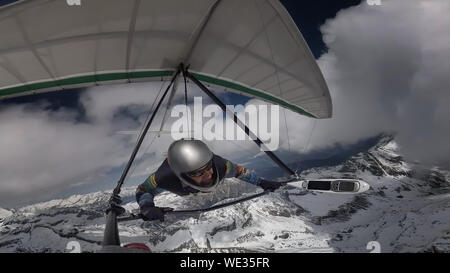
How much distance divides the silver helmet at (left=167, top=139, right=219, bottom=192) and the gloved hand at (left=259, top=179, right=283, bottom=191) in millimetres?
2074

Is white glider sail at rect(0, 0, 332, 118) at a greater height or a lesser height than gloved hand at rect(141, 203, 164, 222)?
greater

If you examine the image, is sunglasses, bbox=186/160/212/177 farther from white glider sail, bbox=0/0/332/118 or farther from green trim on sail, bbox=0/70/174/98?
green trim on sail, bbox=0/70/174/98

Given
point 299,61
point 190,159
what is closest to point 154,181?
point 190,159

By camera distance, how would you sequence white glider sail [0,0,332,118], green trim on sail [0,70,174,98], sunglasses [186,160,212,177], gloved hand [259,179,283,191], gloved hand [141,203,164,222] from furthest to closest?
gloved hand [259,179,283,191]
sunglasses [186,160,212,177]
green trim on sail [0,70,174,98]
gloved hand [141,203,164,222]
white glider sail [0,0,332,118]

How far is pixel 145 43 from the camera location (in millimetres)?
5082

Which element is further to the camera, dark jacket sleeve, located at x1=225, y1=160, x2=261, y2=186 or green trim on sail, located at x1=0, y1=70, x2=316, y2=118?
dark jacket sleeve, located at x1=225, y1=160, x2=261, y2=186

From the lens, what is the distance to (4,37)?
346cm

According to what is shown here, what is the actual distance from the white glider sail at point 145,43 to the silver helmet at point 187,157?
1.95m

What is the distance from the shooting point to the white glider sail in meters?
3.76

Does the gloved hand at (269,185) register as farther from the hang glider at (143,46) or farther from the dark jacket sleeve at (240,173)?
the hang glider at (143,46)

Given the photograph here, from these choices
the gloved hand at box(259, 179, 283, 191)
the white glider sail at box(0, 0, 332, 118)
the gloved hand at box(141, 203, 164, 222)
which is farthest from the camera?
the gloved hand at box(259, 179, 283, 191)

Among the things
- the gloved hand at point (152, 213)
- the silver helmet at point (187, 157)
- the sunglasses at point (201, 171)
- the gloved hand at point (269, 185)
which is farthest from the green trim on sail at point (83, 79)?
the gloved hand at point (269, 185)

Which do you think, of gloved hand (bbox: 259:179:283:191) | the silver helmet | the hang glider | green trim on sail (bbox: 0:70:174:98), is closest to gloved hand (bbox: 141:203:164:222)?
the hang glider

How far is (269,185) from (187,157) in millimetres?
2616
